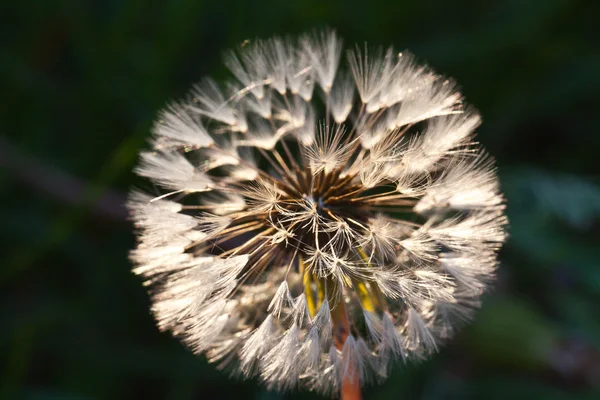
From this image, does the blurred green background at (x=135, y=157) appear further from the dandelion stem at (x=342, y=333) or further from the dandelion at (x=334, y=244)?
the dandelion stem at (x=342, y=333)

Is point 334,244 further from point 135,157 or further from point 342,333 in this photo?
point 135,157

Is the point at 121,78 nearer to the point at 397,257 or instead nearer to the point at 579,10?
the point at 397,257

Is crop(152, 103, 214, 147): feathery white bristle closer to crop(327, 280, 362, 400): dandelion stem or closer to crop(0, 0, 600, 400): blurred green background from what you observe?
crop(327, 280, 362, 400): dandelion stem

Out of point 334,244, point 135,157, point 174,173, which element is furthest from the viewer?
point 135,157

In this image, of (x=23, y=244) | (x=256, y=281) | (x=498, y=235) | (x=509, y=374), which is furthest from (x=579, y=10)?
(x=23, y=244)

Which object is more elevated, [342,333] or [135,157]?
[135,157]

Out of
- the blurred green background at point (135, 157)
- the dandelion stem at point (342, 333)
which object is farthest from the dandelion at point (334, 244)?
the blurred green background at point (135, 157)

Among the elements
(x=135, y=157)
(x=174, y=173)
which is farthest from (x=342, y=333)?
(x=135, y=157)
